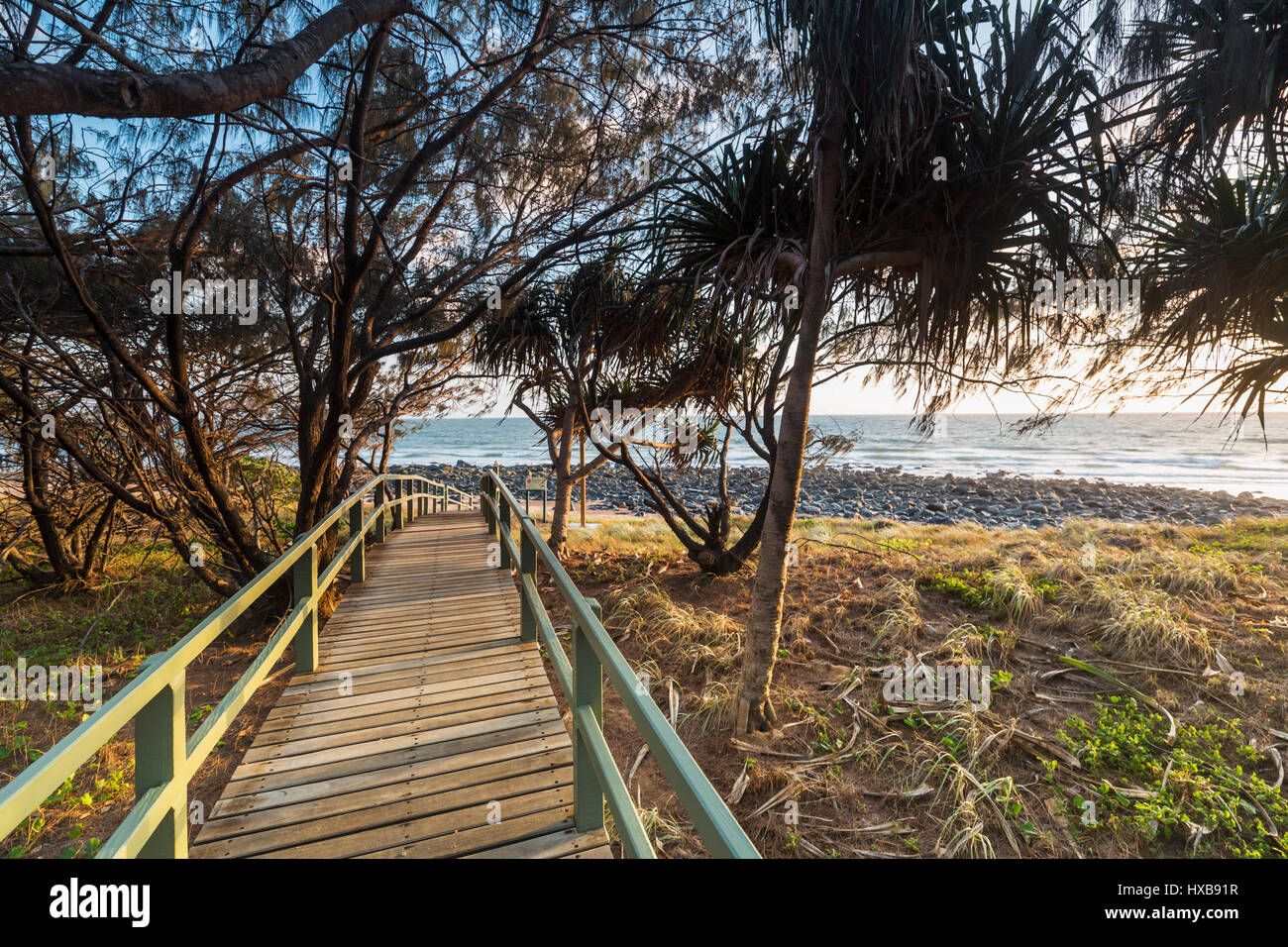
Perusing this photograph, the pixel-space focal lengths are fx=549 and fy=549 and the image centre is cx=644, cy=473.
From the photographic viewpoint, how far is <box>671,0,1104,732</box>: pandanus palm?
9.59ft

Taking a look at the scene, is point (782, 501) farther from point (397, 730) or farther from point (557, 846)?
point (397, 730)

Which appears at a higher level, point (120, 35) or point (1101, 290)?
point (120, 35)

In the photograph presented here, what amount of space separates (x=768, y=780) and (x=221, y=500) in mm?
5355

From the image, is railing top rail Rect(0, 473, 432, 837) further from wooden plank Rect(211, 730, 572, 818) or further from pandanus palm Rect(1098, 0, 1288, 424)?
pandanus palm Rect(1098, 0, 1288, 424)

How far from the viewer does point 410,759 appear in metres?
2.51

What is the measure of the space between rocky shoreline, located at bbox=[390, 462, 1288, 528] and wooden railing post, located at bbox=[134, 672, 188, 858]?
45.2 ft

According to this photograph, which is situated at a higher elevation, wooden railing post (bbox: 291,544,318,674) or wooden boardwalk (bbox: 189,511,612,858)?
wooden railing post (bbox: 291,544,318,674)

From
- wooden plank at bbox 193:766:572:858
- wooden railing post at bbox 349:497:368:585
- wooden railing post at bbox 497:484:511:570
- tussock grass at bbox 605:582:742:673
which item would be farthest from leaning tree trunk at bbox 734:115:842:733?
wooden railing post at bbox 349:497:368:585

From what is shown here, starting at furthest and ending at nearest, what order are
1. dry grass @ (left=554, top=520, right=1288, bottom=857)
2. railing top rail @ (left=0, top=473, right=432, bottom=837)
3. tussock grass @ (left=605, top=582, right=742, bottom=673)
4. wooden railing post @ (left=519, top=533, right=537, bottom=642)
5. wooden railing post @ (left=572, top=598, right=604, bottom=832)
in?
tussock grass @ (left=605, top=582, right=742, bottom=673)
wooden railing post @ (left=519, top=533, right=537, bottom=642)
dry grass @ (left=554, top=520, right=1288, bottom=857)
wooden railing post @ (left=572, top=598, right=604, bottom=832)
railing top rail @ (left=0, top=473, right=432, bottom=837)

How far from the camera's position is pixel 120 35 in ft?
12.4

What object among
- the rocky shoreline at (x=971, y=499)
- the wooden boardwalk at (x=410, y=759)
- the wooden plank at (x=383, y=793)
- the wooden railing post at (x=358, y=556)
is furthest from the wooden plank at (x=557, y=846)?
the rocky shoreline at (x=971, y=499)

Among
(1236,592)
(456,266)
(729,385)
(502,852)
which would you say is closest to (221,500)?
(456,266)
